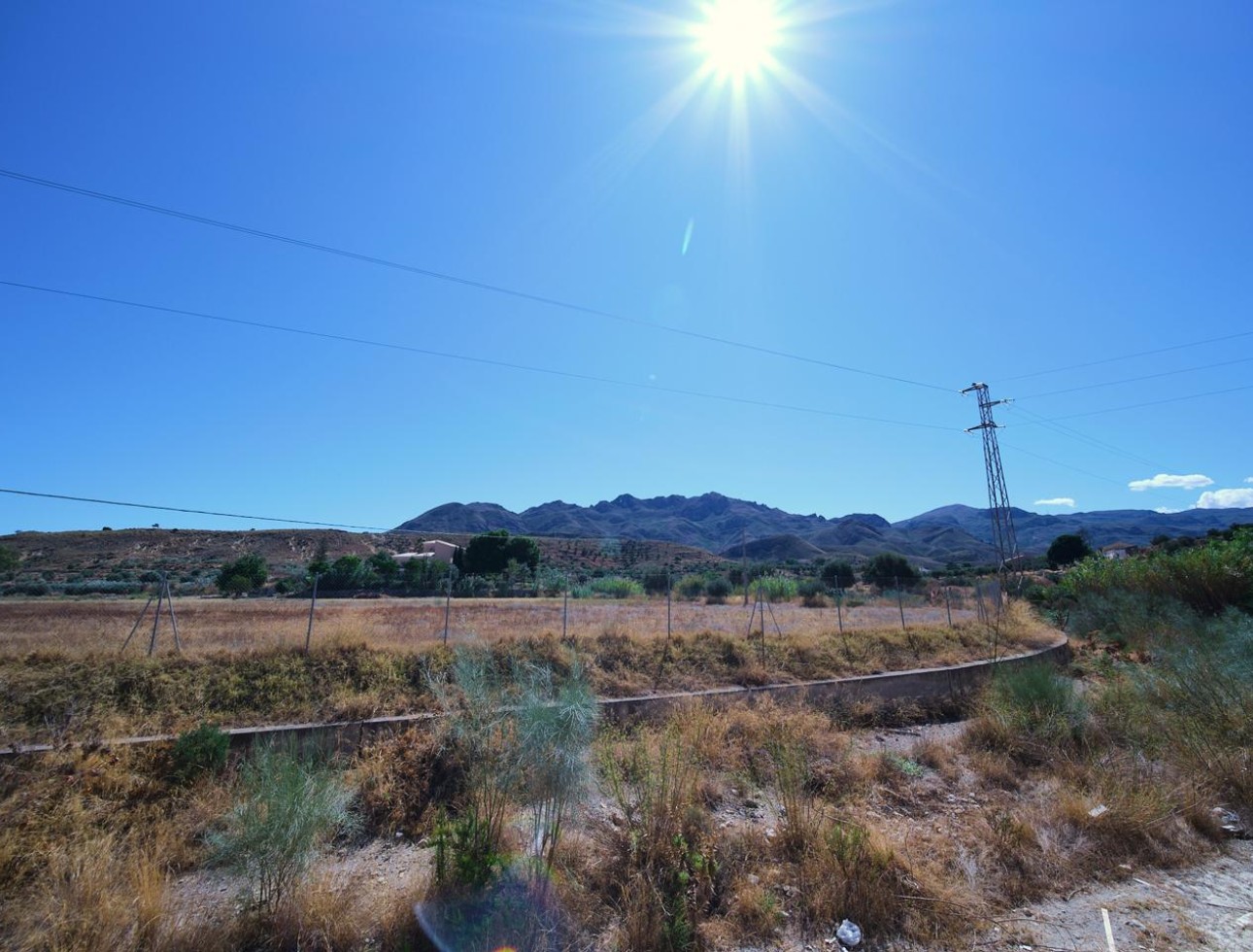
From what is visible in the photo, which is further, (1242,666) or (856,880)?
(1242,666)

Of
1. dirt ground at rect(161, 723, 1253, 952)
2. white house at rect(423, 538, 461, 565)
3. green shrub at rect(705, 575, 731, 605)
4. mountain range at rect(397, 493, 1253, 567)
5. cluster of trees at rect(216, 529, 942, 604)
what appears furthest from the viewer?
mountain range at rect(397, 493, 1253, 567)

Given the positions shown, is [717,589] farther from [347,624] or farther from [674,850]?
[674,850]

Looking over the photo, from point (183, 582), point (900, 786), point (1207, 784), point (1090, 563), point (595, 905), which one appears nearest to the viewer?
point (595, 905)

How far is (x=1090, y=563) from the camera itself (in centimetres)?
3312

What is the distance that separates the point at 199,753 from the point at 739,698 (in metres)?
9.84

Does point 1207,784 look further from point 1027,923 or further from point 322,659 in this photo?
point 322,659

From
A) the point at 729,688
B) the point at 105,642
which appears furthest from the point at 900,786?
the point at 105,642

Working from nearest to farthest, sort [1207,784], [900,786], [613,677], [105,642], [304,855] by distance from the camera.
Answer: [304,855] < [1207,784] < [900,786] < [105,642] < [613,677]

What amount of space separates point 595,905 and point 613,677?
8546 millimetres

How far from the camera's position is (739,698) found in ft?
44.8

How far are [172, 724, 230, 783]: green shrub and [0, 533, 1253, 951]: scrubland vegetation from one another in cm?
3

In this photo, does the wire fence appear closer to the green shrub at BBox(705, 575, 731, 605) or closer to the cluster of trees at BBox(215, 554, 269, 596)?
the green shrub at BBox(705, 575, 731, 605)

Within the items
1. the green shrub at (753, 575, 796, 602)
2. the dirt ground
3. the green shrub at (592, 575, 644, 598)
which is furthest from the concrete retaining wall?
the green shrub at (592, 575, 644, 598)

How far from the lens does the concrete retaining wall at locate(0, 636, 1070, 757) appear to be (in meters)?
9.57
